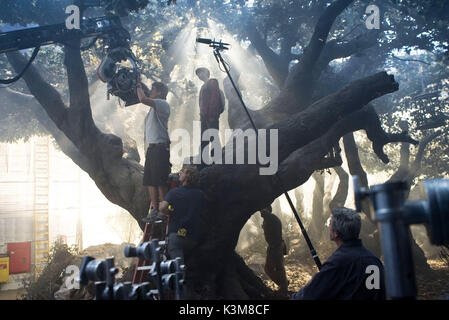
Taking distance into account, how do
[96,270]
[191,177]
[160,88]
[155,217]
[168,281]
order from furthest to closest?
[160,88]
[155,217]
[191,177]
[168,281]
[96,270]

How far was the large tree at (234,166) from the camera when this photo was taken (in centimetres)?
635

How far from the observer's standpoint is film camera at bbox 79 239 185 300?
2393 mm

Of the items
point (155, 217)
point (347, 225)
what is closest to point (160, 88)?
point (155, 217)

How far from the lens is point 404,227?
132cm

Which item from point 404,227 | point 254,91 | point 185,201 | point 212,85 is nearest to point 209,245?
point 185,201

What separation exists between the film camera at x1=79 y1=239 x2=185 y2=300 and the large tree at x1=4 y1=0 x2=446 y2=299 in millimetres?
2836

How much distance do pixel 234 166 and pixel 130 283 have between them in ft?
13.5

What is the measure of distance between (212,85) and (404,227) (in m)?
6.59

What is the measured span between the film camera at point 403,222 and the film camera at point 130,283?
6.18 ft

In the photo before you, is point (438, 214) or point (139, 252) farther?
point (139, 252)

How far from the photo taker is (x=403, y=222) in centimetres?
133

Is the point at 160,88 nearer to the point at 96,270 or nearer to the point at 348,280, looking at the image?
the point at 96,270

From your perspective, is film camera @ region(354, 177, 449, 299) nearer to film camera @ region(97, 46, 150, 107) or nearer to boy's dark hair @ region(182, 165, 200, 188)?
boy's dark hair @ region(182, 165, 200, 188)

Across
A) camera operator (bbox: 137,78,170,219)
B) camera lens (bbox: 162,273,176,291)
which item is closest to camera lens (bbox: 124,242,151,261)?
camera lens (bbox: 162,273,176,291)
